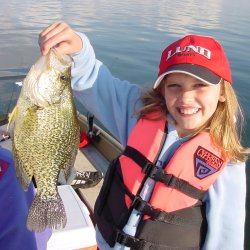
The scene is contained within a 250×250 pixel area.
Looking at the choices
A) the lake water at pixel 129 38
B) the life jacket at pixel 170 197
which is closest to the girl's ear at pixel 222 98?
the life jacket at pixel 170 197

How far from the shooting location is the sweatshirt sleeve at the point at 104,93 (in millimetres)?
2252

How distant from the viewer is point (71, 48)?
1.98m

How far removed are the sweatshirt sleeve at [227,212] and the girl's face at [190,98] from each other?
0.41m

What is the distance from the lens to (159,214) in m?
2.33

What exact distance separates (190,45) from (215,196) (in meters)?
0.97

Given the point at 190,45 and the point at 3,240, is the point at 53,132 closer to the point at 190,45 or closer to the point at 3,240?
the point at 3,240

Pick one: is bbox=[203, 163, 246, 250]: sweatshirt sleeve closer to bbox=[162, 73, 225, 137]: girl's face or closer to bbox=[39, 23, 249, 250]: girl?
bbox=[39, 23, 249, 250]: girl

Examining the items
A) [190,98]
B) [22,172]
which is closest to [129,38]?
[190,98]

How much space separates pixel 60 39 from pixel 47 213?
93 cm

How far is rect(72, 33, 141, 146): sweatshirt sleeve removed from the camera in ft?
7.39

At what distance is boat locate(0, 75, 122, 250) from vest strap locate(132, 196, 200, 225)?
699 mm

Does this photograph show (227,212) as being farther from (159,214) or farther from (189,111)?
(189,111)

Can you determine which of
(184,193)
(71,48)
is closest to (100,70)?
(71,48)

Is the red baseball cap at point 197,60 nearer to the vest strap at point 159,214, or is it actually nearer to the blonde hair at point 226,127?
the blonde hair at point 226,127
